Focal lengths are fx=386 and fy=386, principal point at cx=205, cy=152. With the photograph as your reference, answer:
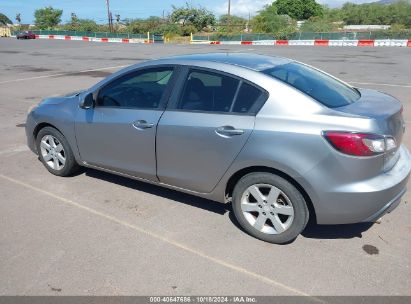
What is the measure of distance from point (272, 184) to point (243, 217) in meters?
0.47

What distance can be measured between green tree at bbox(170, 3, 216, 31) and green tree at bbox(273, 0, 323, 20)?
27054 millimetres

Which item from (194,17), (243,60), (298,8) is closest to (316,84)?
(243,60)

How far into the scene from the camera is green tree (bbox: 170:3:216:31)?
249 feet

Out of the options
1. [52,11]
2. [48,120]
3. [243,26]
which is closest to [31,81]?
[48,120]

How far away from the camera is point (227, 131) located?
3334mm

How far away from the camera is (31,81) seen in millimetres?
13578

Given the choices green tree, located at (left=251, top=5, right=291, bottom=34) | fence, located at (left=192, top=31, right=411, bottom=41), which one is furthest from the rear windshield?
green tree, located at (left=251, top=5, right=291, bottom=34)

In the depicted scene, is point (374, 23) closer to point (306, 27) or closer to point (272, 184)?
point (306, 27)

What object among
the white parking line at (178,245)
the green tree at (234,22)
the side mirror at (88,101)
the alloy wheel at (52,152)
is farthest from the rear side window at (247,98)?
the green tree at (234,22)

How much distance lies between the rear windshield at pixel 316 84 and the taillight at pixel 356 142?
397 mm

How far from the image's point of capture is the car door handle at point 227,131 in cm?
328

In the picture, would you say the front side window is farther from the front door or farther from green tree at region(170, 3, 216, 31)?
green tree at region(170, 3, 216, 31)

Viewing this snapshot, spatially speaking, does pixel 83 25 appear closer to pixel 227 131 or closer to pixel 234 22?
pixel 234 22

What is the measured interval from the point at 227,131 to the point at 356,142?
1045 mm
